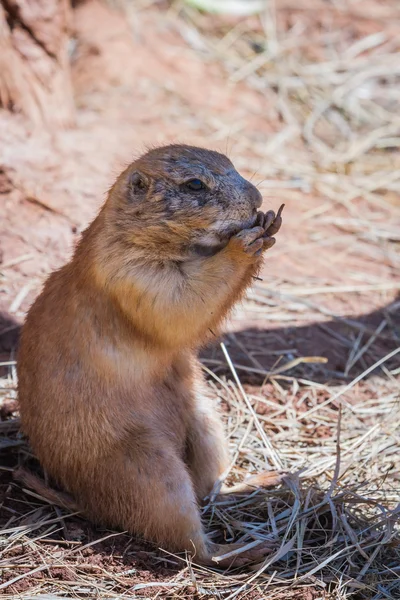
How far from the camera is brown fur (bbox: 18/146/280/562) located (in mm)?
4059

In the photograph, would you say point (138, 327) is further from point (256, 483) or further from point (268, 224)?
point (256, 483)

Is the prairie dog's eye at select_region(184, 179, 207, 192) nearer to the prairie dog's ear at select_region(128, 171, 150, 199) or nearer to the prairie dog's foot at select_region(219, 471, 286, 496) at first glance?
the prairie dog's ear at select_region(128, 171, 150, 199)

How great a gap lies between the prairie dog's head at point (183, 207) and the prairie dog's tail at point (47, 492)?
4.69 ft

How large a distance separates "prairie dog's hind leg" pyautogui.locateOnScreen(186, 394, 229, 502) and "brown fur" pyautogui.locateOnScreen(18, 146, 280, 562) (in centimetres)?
40

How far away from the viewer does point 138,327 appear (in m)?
4.15

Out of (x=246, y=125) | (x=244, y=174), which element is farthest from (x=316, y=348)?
(x=246, y=125)

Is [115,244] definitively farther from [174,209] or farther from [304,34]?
[304,34]

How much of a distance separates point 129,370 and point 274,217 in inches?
43.5

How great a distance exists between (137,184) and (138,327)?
757mm

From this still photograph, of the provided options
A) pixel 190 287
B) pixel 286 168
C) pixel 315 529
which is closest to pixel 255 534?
pixel 315 529

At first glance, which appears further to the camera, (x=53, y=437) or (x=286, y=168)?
(x=286, y=168)

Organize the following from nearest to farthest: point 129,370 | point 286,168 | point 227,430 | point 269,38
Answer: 1. point 129,370
2. point 227,430
3. point 286,168
4. point 269,38

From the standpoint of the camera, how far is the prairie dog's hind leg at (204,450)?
472cm

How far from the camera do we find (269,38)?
1106 centimetres
